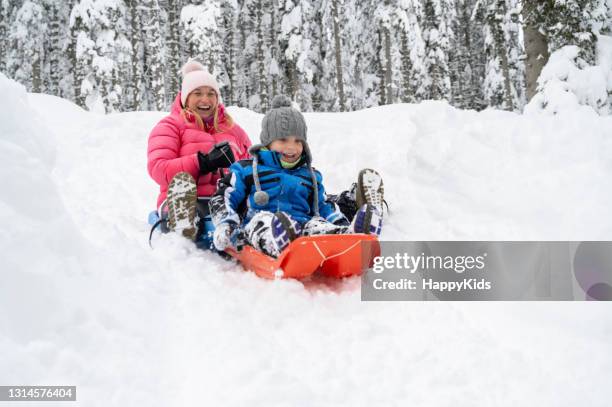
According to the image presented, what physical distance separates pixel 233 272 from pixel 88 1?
651 inches

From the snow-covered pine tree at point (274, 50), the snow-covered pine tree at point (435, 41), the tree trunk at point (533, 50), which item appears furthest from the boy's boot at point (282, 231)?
the snow-covered pine tree at point (435, 41)

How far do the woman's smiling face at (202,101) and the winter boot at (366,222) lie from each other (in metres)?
2.28

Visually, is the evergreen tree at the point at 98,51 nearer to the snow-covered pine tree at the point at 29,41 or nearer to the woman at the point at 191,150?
the snow-covered pine tree at the point at 29,41

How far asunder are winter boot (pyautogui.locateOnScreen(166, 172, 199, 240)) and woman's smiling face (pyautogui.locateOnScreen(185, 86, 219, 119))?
3.66ft

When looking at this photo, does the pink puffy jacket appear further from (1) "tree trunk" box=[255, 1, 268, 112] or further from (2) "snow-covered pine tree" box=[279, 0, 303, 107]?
(1) "tree trunk" box=[255, 1, 268, 112]

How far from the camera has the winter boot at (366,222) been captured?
324 cm

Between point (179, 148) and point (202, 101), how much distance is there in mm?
516

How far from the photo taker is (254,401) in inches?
77.8

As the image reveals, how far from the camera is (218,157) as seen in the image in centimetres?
430

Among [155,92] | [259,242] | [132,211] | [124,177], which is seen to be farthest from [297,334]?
[155,92]

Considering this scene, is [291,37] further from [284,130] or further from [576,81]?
[284,130]

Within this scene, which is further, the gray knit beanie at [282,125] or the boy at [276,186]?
the gray knit beanie at [282,125]

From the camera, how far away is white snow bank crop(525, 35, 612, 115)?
6.66 meters

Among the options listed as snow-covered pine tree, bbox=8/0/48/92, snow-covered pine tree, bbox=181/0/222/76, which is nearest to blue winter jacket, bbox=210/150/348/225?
snow-covered pine tree, bbox=181/0/222/76
